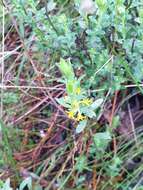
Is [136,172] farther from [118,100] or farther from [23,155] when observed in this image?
[23,155]

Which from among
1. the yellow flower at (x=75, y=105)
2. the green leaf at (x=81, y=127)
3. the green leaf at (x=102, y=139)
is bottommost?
the green leaf at (x=102, y=139)

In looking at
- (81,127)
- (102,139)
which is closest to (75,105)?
(81,127)

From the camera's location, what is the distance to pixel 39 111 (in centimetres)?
162

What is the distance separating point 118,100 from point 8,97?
1.16 ft

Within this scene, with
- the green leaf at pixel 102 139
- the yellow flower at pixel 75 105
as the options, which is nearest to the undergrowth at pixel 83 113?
the green leaf at pixel 102 139

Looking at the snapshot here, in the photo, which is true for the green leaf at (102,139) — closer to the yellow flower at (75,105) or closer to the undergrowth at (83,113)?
the undergrowth at (83,113)

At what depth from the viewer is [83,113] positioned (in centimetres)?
133

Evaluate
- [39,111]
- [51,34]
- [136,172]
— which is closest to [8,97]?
[39,111]

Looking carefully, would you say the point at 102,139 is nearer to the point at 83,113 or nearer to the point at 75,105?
the point at 83,113

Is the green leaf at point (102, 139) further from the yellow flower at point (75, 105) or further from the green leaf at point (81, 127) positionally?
the yellow flower at point (75, 105)

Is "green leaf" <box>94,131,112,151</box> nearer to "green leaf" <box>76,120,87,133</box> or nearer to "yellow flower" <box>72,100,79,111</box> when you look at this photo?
"green leaf" <box>76,120,87,133</box>

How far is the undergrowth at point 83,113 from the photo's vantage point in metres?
1.41

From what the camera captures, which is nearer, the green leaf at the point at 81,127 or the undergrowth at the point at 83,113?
the green leaf at the point at 81,127

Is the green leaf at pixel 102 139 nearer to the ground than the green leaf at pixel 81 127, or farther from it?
nearer to the ground
